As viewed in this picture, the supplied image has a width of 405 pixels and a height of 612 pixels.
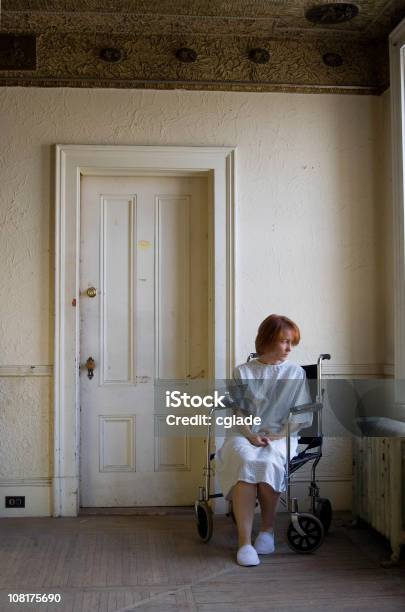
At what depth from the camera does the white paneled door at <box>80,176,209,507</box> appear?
4438 mm

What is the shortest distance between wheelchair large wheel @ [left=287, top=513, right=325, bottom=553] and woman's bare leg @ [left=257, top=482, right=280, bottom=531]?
0.12 m

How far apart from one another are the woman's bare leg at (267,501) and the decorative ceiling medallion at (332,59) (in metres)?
2.77

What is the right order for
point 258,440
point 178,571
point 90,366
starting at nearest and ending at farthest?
point 178,571, point 258,440, point 90,366

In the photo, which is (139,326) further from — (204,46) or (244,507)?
(204,46)

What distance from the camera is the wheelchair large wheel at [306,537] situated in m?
3.54

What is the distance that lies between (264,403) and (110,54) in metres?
2.43

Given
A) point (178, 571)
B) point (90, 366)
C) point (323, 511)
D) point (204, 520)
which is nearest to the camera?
point (178, 571)

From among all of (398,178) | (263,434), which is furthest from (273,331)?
(398,178)

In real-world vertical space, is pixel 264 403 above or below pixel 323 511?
above

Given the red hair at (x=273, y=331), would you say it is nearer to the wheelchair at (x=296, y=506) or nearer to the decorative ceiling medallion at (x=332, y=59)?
the wheelchair at (x=296, y=506)

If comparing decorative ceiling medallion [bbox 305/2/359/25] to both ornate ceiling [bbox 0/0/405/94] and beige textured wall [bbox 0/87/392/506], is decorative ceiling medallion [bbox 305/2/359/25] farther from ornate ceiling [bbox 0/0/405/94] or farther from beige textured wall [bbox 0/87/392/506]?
beige textured wall [bbox 0/87/392/506]

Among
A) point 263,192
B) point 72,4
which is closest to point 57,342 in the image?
point 263,192

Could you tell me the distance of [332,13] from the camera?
4.13 meters

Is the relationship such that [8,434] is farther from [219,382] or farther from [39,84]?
[39,84]
